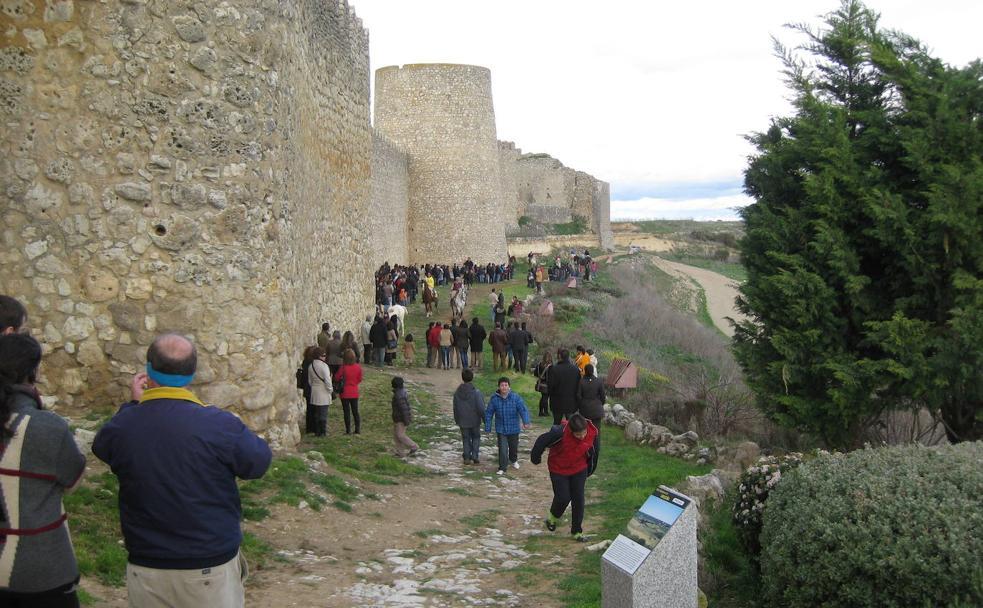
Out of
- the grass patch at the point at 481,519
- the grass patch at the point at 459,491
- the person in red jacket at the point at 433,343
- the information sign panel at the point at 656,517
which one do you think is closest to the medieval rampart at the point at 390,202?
the person in red jacket at the point at 433,343

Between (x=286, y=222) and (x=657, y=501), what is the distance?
17.8 feet

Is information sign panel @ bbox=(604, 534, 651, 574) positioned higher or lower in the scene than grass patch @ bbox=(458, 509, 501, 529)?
higher

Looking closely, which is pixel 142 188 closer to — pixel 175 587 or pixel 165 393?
pixel 165 393

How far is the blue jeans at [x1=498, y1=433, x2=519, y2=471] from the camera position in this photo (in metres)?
11.6

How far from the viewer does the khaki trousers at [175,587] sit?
400 cm

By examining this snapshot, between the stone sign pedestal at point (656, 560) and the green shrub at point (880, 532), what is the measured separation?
674 mm

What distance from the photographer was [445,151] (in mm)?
40719

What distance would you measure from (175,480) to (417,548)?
4423mm

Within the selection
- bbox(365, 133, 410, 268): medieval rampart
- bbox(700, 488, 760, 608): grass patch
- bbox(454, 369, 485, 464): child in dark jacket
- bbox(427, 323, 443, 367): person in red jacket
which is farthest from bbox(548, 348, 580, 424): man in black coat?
bbox(365, 133, 410, 268): medieval rampart

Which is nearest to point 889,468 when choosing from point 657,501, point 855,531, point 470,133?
point 855,531

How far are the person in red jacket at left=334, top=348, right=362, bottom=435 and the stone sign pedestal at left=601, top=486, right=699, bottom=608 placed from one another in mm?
7055

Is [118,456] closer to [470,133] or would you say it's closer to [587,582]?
[587,582]

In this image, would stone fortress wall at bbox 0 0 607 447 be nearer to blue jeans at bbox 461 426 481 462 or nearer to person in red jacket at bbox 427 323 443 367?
blue jeans at bbox 461 426 481 462

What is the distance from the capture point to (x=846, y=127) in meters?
10.8
